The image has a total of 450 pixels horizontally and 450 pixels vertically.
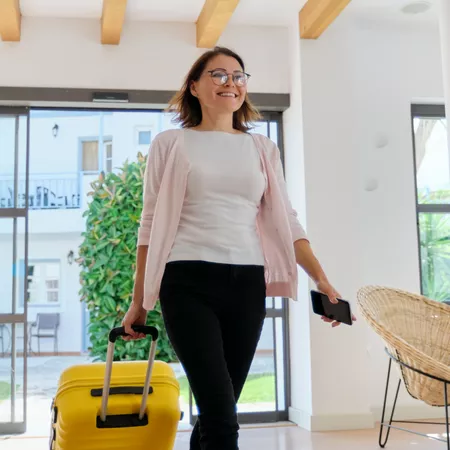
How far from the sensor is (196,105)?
1.95 metres

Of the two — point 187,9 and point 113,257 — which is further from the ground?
point 187,9

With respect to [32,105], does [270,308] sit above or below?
below

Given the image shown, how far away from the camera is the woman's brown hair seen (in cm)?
189

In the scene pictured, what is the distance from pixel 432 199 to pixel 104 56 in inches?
90.1

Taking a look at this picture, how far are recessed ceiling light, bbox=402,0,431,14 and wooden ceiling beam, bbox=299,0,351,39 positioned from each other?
0.57m

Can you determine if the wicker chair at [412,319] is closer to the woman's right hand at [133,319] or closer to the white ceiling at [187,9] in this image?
the woman's right hand at [133,319]

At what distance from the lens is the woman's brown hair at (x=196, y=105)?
189cm

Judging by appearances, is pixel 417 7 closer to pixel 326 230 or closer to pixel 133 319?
pixel 326 230

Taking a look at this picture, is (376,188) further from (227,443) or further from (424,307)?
(227,443)

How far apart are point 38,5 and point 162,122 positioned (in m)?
6.14

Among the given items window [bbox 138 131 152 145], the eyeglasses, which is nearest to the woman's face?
the eyeglasses

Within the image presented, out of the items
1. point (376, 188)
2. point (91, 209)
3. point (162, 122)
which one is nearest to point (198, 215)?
point (376, 188)

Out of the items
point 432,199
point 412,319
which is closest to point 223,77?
point 412,319

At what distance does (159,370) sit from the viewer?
1.86 m
